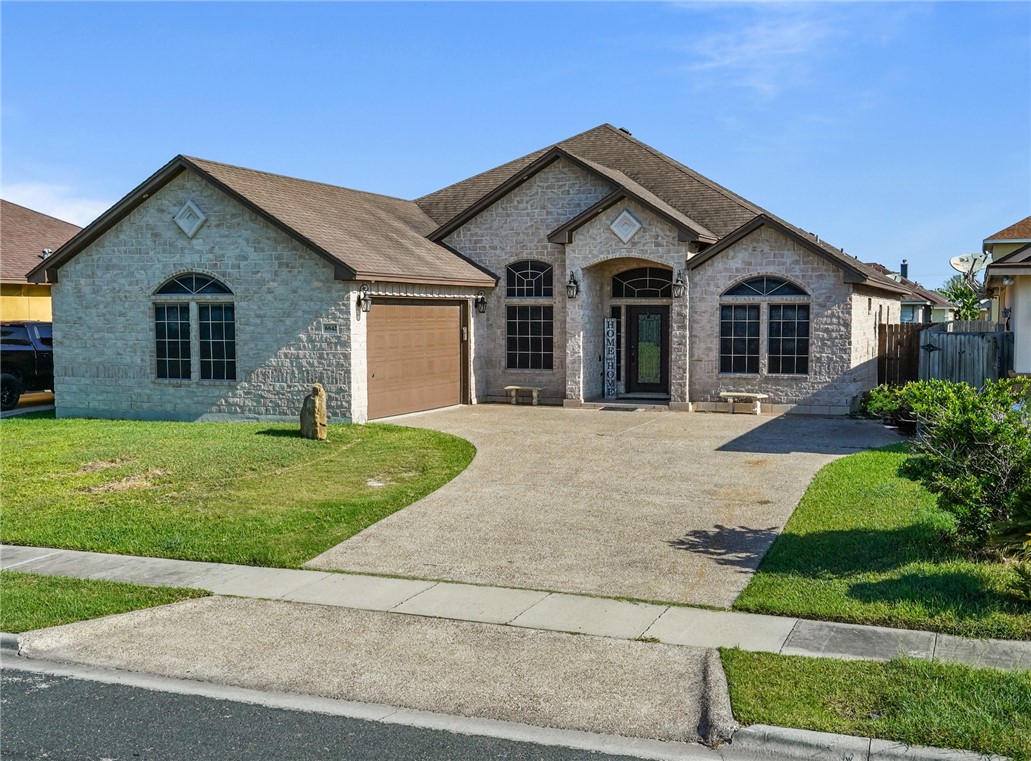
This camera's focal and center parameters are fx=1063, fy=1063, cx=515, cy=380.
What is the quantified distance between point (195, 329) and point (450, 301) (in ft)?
18.6

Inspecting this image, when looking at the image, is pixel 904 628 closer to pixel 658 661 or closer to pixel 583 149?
pixel 658 661

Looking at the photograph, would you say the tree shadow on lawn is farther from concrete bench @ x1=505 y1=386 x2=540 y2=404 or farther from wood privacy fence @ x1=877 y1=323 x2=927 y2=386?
concrete bench @ x1=505 y1=386 x2=540 y2=404

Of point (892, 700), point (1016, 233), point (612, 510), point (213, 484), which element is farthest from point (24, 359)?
point (1016, 233)

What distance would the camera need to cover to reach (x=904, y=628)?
8.64 metres

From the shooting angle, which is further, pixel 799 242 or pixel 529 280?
pixel 529 280

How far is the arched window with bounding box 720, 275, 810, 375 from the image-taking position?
2272 cm

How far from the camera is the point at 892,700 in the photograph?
7004mm

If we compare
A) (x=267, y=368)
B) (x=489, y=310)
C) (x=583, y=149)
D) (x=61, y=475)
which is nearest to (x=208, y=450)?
(x=61, y=475)

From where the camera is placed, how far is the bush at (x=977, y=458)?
33.0ft

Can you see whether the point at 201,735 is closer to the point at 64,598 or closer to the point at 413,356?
the point at 64,598

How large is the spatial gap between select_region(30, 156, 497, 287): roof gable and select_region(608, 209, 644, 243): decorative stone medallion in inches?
137

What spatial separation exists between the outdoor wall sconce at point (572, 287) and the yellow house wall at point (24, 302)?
51.1 feet

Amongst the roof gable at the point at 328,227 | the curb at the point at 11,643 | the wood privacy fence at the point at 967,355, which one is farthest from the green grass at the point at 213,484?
the wood privacy fence at the point at 967,355

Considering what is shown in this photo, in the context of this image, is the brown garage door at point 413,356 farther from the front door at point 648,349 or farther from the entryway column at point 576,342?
the front door at point 648,349
